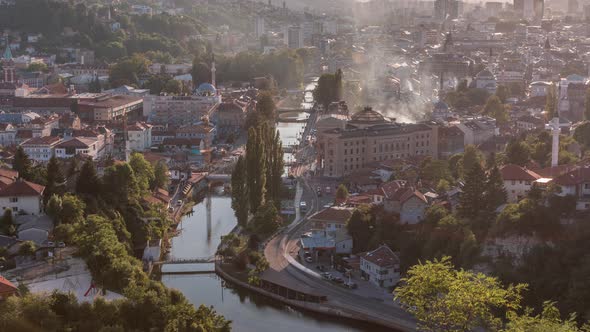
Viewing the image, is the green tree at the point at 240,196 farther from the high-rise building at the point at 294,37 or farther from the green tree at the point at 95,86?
the high-rise building at the point at 294,37

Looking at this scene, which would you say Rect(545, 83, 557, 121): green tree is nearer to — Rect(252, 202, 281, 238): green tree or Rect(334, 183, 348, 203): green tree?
Rect(334, 183, 348, 203): green tree

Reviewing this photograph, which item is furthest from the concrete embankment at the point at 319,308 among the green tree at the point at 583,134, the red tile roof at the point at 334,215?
the green tree at the point at 583,134

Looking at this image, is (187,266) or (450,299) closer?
(450,299)

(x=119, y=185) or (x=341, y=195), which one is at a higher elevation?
A: (x=119, y=185)

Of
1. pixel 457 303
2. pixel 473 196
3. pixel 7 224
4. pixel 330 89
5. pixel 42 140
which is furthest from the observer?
pixel 330 89

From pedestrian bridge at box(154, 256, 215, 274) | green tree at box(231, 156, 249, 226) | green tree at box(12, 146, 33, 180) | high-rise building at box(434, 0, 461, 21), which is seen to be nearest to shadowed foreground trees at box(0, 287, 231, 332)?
pedestrian bridge at box(154, 256, 215, 274)

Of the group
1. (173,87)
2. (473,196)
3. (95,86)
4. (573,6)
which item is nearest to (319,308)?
(473,196)

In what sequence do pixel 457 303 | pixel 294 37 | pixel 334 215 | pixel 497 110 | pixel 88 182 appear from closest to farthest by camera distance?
pixel 457 303
pixel 334 215
pixel 88 182
pixel 497 110
pixel 294 37

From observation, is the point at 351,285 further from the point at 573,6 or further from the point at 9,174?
the point at 573,6
